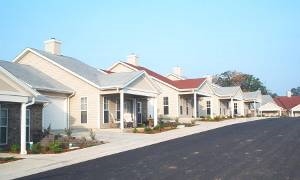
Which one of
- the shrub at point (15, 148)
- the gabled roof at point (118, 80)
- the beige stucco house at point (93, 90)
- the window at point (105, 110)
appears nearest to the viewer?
the shrub at point (15, 148)

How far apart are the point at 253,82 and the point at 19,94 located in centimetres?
9366

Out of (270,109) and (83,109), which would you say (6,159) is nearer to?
(83,109)

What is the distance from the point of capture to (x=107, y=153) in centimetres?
1706

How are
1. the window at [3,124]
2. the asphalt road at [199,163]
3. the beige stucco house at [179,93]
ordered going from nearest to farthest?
the asphalt road at [199,163]
the window at [3,124]
the beige stucco house at [179,93]

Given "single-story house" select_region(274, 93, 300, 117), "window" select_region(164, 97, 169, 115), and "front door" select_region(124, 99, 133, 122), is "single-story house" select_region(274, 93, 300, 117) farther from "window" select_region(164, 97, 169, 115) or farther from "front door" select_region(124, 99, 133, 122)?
"front door" select_region(124, 99, 133, 122)

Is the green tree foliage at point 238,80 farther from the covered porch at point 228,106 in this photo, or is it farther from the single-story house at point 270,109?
the covered porch at point 228,106

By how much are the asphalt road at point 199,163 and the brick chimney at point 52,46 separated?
19.7 meters

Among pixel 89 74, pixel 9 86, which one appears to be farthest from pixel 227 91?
pixel 9 86

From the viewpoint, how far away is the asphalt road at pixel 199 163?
11.3 meters

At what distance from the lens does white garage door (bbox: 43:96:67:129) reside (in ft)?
90.7

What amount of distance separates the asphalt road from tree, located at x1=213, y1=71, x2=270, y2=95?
3376 inches

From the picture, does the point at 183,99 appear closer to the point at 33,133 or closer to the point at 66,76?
the point at 66,76

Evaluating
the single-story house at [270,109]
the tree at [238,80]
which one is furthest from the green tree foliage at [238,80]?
the single-story house at [270,109]

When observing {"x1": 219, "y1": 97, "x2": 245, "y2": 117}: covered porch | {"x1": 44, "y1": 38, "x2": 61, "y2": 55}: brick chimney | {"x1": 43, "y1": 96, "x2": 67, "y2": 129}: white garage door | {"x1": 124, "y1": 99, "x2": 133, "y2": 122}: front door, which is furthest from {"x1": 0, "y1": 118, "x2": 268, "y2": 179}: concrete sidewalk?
{"x1": 219, "y1": 97, "x2": 245, "y2": 117}: covered porch
